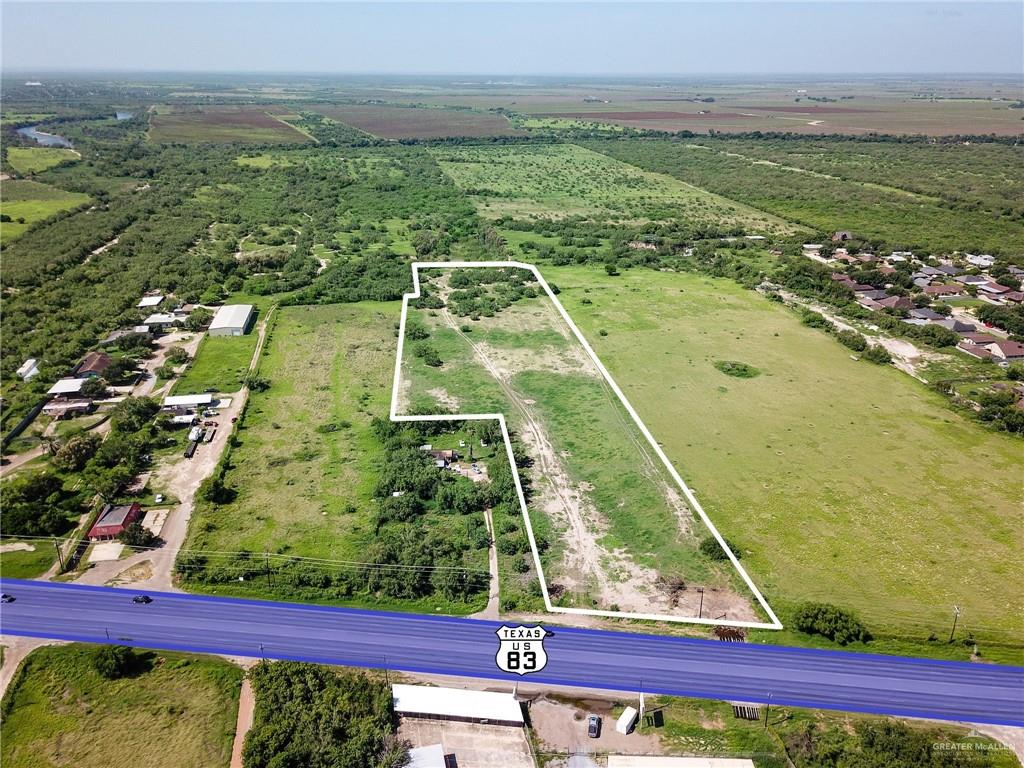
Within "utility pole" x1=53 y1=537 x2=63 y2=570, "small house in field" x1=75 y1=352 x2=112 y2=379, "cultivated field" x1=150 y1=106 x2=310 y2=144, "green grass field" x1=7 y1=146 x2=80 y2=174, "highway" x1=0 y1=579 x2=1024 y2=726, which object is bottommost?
"highway" x1=0 y1=579 x2=1024 y2=726

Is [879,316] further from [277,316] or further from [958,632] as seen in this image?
[277,316]

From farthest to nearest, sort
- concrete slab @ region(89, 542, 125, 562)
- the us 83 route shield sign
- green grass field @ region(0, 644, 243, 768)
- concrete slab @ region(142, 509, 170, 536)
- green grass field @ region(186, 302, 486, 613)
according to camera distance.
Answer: concrete slab @ region(142, 509, 170, 536) < green grass field @ region(186, 302, 486, 613) < concrete slab @ region(89, 542, 125, 562) < the us 83 route shield sign < green grass field @ region(0, 644, 243, 768)

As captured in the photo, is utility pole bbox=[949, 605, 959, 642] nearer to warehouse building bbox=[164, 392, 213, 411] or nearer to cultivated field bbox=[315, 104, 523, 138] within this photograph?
warehouse building bbox=[164, 392, 213, 411]

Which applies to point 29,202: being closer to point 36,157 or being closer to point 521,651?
point 36,157

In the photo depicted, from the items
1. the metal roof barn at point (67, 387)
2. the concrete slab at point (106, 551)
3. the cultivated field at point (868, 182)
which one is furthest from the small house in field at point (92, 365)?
the cultivated field at point (868, 182)

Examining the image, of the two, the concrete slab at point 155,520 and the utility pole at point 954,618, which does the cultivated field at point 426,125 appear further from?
the utility pole at point 954,618

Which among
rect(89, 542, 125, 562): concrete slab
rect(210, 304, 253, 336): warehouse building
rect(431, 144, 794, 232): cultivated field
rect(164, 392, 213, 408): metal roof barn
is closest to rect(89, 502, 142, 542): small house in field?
rect(89, 542, 125, 562): concrete slab
